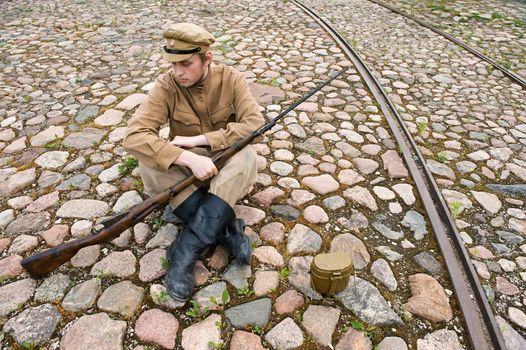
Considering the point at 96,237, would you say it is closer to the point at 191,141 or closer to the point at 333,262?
the point at 191,141

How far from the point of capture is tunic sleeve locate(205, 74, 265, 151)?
2.98m

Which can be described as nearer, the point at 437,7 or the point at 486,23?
the point at 486,23

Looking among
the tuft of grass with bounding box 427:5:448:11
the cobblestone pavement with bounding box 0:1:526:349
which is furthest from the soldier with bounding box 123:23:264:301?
the tuft of grass with bounding box 427:5:448:11

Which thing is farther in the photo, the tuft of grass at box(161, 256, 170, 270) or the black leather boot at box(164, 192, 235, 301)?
the tuft of grass at box(161, 256, 170, 270)

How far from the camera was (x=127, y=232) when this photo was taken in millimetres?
3174

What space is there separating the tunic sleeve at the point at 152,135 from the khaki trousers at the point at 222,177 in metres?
0.10

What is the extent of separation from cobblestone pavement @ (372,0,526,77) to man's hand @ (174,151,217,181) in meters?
5.73

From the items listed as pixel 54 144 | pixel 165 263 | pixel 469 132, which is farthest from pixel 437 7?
pixel 165 263

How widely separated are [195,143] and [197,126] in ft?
0.81

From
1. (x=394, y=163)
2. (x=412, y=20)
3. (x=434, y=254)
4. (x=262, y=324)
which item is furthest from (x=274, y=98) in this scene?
(x=412, y=20)

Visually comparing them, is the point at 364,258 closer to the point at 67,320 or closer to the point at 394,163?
the point at 394,163

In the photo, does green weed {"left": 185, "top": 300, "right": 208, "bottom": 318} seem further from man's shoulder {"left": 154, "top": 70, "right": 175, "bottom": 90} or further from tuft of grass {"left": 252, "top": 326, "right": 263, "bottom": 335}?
man's shoulder {"left": 154, "top": 70, "right": 175, "bottom": 90}

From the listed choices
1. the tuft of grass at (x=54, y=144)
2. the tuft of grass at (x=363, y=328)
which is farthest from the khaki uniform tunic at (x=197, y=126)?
the tuft of grass at (x=54, y=144)

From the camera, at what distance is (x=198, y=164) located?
274 centimetres
